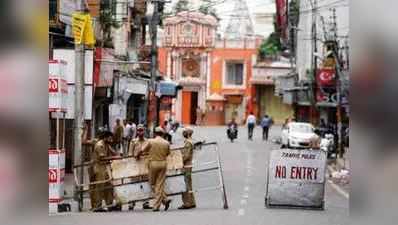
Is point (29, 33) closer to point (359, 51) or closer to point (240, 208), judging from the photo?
point (359, 51)

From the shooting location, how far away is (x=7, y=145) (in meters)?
6.02

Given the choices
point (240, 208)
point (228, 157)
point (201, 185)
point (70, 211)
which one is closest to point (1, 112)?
point (70, 211)

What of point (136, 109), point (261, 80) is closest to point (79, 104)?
point (136, 109)

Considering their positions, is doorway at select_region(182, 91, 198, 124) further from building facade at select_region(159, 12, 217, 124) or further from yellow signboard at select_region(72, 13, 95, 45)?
yellow signboard at select_region(72, 13, 95, 45)

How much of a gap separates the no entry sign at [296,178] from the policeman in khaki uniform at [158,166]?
187 cm

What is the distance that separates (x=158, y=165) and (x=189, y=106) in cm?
5288

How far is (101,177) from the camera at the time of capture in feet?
50.7

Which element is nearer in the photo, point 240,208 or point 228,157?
point 240,208

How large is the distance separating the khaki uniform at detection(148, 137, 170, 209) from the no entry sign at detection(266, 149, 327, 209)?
188 cm

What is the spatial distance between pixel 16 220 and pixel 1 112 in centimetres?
72

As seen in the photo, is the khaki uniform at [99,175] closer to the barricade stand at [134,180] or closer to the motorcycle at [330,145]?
the barricade stand at [134,180]

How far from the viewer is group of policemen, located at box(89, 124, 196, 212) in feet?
49.8

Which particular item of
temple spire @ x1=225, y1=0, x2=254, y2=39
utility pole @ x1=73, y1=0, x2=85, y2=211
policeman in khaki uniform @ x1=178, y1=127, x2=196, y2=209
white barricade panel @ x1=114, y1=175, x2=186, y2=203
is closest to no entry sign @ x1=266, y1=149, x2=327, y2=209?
policeman in khaki uniform @ x1=178, y1=127, x2=196, y2=209

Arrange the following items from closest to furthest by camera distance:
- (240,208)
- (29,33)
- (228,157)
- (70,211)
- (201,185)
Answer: (29,33) → (70,211) → (240,208) → (201,185) → (228,157)
